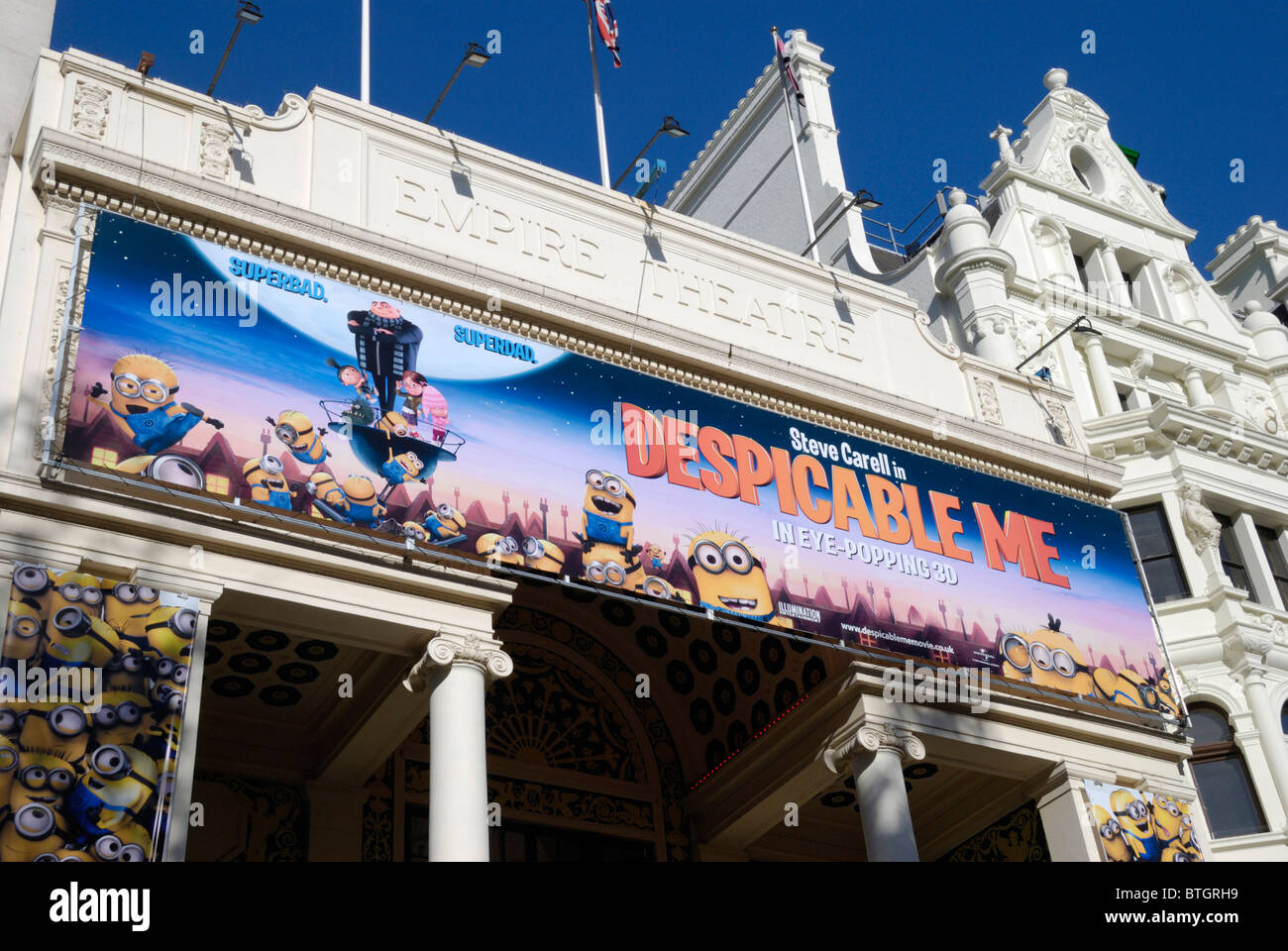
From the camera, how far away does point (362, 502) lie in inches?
595

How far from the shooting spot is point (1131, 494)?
80.0 ft

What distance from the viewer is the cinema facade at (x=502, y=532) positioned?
1395 cm

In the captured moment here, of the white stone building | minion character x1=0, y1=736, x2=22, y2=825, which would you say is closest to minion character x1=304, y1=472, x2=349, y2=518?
minion character x1=0, y1=736, x2=22, y2=825

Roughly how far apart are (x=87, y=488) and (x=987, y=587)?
10983 millimetres

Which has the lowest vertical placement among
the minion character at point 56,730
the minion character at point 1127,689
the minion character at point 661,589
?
the minion character at point 56,730

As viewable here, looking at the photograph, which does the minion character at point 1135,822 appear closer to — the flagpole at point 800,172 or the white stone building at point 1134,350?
the white stone building at point 1134,350

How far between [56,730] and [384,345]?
5.56 metres

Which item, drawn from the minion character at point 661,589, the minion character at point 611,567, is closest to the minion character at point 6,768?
the minion character at point 611,567

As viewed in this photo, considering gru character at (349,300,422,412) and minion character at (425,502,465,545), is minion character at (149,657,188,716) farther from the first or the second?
gru character at (349,300,422,412)

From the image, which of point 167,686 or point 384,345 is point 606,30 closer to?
point 384,345

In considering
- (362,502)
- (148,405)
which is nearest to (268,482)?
(362,502)

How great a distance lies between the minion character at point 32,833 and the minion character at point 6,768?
9 cm
